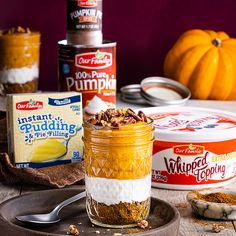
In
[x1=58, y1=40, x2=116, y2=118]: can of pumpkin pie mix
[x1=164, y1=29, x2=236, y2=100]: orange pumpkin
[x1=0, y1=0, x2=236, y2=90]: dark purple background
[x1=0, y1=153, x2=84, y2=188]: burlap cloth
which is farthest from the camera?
[x1=0, y1=0, x2=236, y2=90]: dark purple background

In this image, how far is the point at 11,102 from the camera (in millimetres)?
1642

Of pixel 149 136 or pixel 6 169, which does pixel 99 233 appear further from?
pixel 6 169

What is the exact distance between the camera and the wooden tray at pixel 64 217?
1268mm

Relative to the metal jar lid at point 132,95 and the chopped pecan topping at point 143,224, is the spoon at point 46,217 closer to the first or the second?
the chopped pecan topping at point 143,224

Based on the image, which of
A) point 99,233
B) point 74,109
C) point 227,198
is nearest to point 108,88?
point 74,109

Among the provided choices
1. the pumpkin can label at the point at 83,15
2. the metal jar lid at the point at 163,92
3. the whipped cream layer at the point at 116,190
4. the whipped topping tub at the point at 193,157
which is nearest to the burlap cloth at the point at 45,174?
the whipped topping tub at the point at 193,157

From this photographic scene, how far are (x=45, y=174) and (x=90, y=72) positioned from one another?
468mm

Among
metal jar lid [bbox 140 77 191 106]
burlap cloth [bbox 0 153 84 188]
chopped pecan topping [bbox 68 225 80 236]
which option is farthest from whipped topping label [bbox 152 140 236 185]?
metal jar lid [bbox 140 77 191 106]

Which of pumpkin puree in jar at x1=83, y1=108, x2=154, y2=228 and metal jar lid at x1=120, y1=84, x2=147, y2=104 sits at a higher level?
pumpkin puree in jar at x1=83, y1=108, x2=154, y2=228

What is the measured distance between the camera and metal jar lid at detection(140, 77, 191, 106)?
2.52 metres

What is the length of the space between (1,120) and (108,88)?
398mm

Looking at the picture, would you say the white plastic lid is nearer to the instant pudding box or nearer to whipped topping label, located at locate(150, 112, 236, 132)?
whipped topping label, located at locate(150, 112, 236, 132)

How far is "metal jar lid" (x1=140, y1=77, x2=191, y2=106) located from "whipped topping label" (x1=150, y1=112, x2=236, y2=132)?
0.62 metres

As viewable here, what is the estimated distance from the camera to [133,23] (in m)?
2.91
